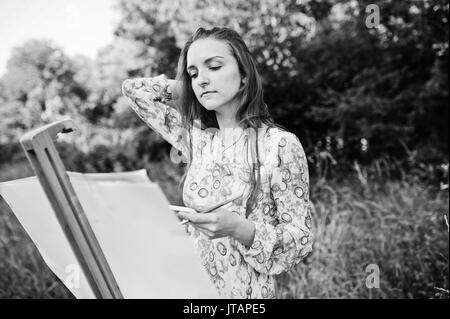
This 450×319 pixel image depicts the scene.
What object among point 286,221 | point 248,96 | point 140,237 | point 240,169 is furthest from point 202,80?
point 140,237

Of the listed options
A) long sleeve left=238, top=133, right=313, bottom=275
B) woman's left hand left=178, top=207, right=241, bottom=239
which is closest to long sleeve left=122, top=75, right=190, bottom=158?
long sleeve left=238, top=133, right=313, bottom=275

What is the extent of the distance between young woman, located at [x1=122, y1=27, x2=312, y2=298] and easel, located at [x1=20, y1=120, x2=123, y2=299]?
37cm

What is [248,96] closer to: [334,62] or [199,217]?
[199,217]

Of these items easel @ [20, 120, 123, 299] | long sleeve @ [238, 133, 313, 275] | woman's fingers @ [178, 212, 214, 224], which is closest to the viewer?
easel @ [20, 120, 123, 299]

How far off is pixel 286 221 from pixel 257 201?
0.09 metres

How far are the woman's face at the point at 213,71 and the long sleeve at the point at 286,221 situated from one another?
0.19 m

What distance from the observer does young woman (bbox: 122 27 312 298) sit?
3.43 feet

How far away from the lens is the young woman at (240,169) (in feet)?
3.43

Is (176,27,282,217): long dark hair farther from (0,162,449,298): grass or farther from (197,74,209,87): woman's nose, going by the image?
(0,162,449,298): grass

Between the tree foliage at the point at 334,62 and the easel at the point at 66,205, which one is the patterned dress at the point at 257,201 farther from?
the tree foliage at the point at 334,62

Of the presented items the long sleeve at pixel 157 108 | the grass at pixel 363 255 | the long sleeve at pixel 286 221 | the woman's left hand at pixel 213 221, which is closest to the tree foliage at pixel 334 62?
the grass at pixel 363 255

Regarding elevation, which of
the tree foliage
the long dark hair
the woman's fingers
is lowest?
the tree foliage

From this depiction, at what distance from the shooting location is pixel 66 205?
599 mm

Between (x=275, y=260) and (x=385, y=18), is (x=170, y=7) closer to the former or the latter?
(x=385, y=18)
